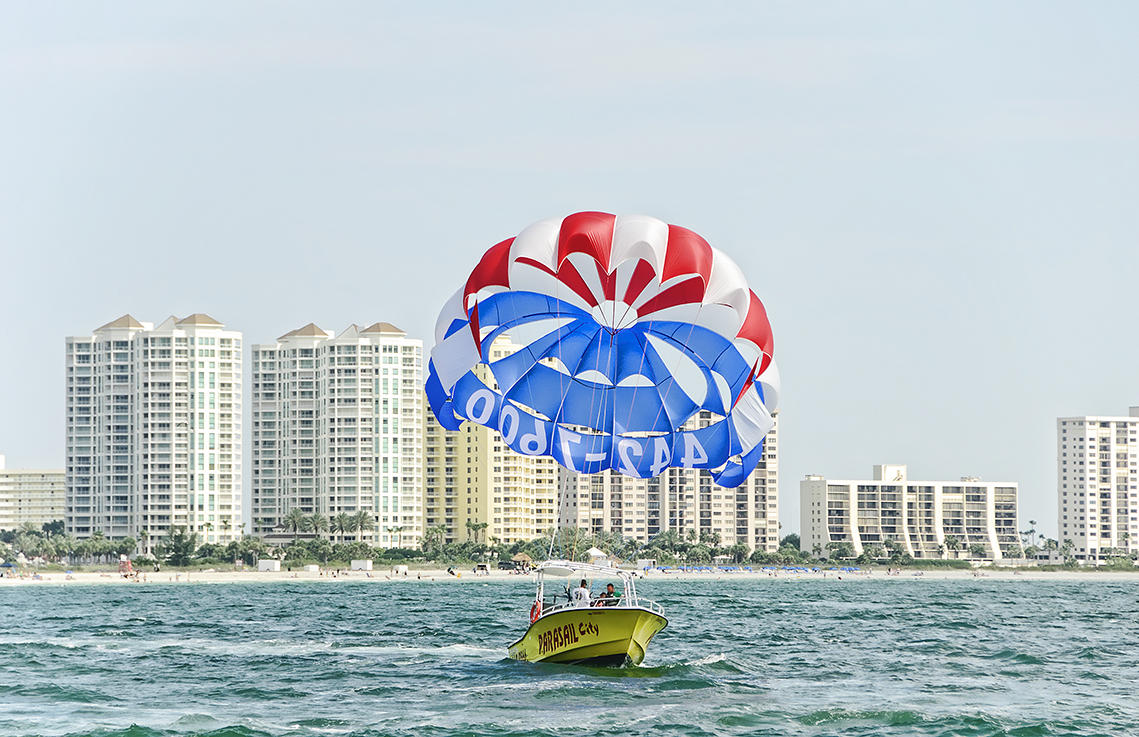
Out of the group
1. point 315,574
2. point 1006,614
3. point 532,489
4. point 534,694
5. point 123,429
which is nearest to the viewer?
point 534,694

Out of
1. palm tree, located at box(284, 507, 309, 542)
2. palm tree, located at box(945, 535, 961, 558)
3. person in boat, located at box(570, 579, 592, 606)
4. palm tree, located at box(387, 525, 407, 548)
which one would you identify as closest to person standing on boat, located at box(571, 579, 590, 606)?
person in boat, located at box(570, 579, 592, 606)

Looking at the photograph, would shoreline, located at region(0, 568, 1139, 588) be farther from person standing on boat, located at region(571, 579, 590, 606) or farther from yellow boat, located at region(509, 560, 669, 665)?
person standing on boat, located at region(571, 579, 590, 606)

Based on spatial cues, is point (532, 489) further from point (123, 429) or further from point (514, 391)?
point (514, 391)

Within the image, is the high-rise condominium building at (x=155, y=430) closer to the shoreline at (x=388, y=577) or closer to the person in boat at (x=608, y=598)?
the shoreline at (x=388, y=577)

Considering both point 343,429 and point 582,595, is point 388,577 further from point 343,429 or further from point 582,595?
point 582,595

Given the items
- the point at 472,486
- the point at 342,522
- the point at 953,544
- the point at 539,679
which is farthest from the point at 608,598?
the point at 953,544

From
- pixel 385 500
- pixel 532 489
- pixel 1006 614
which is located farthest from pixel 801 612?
pixel 532 489

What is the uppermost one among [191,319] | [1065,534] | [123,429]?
[191,319]
